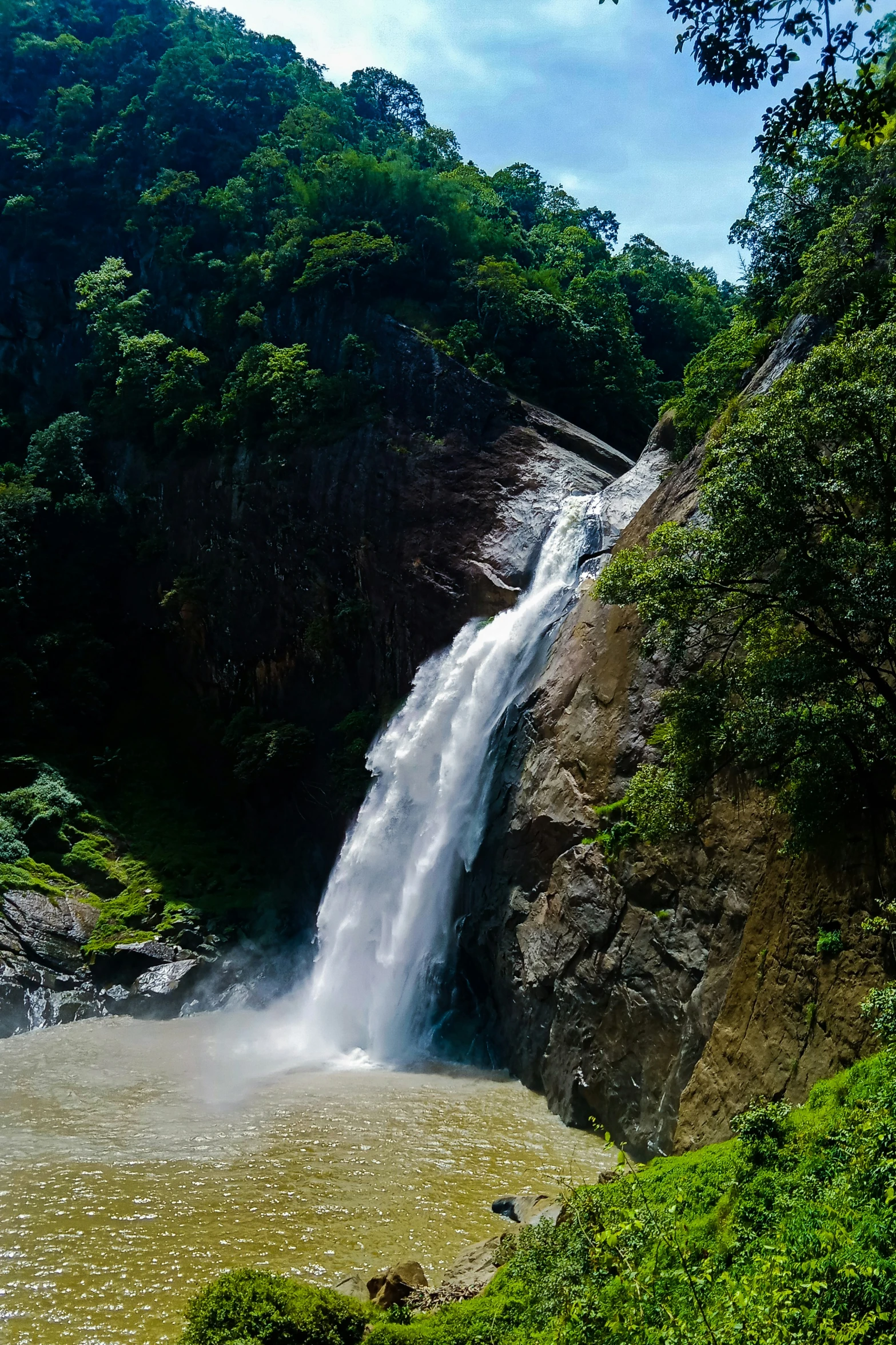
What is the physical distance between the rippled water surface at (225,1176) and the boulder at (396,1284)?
757 mm

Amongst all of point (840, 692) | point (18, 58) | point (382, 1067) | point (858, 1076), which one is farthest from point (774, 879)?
point (18, 58)

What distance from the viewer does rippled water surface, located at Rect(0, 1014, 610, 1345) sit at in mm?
8328

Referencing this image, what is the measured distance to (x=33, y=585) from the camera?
34.1 metres

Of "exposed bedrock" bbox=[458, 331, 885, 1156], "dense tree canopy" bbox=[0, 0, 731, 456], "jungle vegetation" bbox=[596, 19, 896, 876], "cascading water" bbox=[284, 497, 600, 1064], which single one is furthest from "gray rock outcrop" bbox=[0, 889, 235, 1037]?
"dense tree canopy" bbox=[0, 0, 731, 456]

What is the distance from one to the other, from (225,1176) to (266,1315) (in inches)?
202

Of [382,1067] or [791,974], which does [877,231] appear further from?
[382,1067]

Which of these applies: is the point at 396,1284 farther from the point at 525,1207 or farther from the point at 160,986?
the point at 160,986

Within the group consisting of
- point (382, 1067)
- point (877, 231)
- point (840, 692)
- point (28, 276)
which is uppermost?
point (28, 276)

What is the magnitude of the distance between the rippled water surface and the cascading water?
2.71 m

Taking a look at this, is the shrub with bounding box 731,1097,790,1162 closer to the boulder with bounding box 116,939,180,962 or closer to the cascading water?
the cascading water

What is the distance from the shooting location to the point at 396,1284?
7523 millimetres

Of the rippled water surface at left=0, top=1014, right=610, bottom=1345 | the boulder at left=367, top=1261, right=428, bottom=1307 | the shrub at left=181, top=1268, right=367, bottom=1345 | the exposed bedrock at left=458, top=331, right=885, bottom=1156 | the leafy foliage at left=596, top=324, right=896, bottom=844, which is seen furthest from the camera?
the exposed bedrock at left=458, top=331, right=885, bottom=1156

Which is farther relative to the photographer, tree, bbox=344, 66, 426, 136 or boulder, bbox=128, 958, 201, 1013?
tree, bbox=344, 66, 426, 136

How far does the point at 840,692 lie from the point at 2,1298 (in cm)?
964
